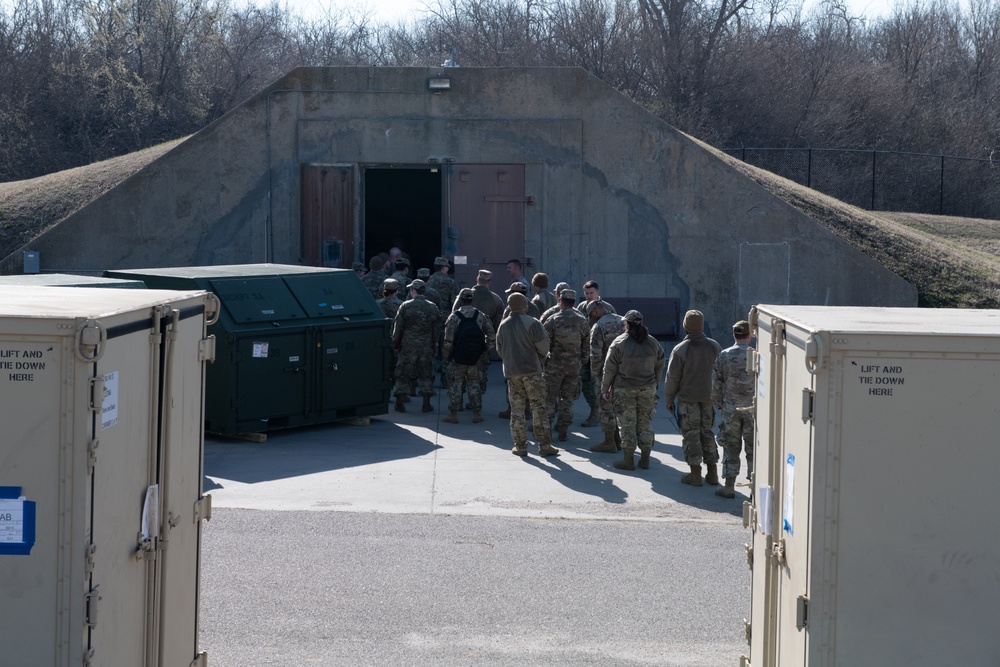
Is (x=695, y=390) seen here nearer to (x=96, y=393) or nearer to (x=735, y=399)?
(x=735, y=399)

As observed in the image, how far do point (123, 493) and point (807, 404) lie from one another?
9.41 ft

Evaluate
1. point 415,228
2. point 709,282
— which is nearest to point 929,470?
point 709,282

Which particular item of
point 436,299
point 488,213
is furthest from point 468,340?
point 488,213

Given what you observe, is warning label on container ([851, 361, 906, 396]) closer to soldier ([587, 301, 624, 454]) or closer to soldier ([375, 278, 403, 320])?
soldier ([587, 301, 624, 454])

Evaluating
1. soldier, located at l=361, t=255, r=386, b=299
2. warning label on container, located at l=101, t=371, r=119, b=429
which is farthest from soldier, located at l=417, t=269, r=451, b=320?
warning label on container, located at l=101, t=371, r=119, b=429

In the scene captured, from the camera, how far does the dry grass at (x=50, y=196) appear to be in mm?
20062

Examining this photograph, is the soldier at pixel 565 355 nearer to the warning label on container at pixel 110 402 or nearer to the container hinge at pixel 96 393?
the warning label on container at pixel 110 402

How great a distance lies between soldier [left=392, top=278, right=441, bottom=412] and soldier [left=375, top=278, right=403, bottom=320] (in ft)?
1.21

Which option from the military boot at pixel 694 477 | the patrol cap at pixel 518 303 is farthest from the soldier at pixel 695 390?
the patrol cap at pixel 518 303

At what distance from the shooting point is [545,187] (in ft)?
61.5

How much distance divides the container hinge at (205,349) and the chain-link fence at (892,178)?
27744mm

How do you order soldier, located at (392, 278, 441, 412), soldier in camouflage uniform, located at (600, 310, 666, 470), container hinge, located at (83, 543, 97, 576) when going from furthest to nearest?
soldier, located at (392, 278, 441, 412), soldier in camouflage uniform, located at (600, 310, 666, 470), container hinge, located at (83, 543, 97, 576)

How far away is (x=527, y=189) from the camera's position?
18.8 meters

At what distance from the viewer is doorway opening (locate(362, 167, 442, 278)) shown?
2280 centimetres
